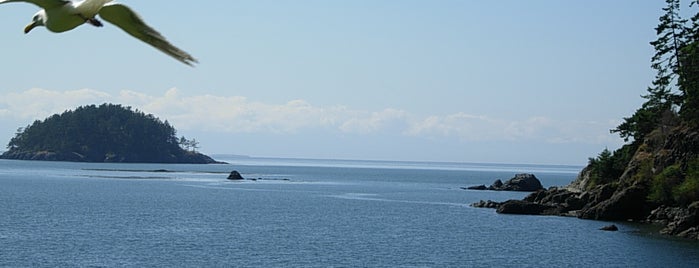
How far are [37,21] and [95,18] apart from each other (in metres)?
0.19

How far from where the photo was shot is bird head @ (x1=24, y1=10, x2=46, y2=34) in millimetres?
2346

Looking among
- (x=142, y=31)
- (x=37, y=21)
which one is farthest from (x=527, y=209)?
(x=37, y=21)

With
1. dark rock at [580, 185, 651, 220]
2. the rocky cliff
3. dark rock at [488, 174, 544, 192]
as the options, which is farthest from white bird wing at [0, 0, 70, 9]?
dark rock at [488, 174, 544, 192]

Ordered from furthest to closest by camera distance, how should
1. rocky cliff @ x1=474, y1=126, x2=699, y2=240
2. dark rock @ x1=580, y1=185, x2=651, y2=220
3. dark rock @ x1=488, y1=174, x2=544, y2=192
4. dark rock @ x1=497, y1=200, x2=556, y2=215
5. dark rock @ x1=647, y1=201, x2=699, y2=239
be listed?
dark rock @ x1=488, y1=174, x2=544, y2=192 < dark rock @ x1=497, y1=200, x2=556, y2=215 < dark rock @ x1=580, y1=185, x2=651, y2=220 < rocky cliff @ x1=474, y1=126, x2=699, y2=240 < dark rock @ x1=647, y1=201, x2=699, y2=239

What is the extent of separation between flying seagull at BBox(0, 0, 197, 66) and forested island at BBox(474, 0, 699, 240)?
64.3 meters

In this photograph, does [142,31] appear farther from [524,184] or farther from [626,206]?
[524,184]

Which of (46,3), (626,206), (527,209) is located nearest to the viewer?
(46,3)

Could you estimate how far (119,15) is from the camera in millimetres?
2447

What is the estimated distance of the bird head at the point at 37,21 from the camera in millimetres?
2346

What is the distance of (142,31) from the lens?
247 cm

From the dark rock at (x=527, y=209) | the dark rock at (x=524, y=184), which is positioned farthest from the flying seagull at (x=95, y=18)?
the dark rock at (x=524, y=184)

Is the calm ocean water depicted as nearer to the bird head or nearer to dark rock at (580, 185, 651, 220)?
dark rock at (580, 185, 651, 220)

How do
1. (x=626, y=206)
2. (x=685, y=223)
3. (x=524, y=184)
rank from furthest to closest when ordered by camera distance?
1. (x=524, y=184)
2. (x=626, y=206)
3. (x=685, y=223)

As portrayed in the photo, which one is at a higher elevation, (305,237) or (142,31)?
(142,31)
